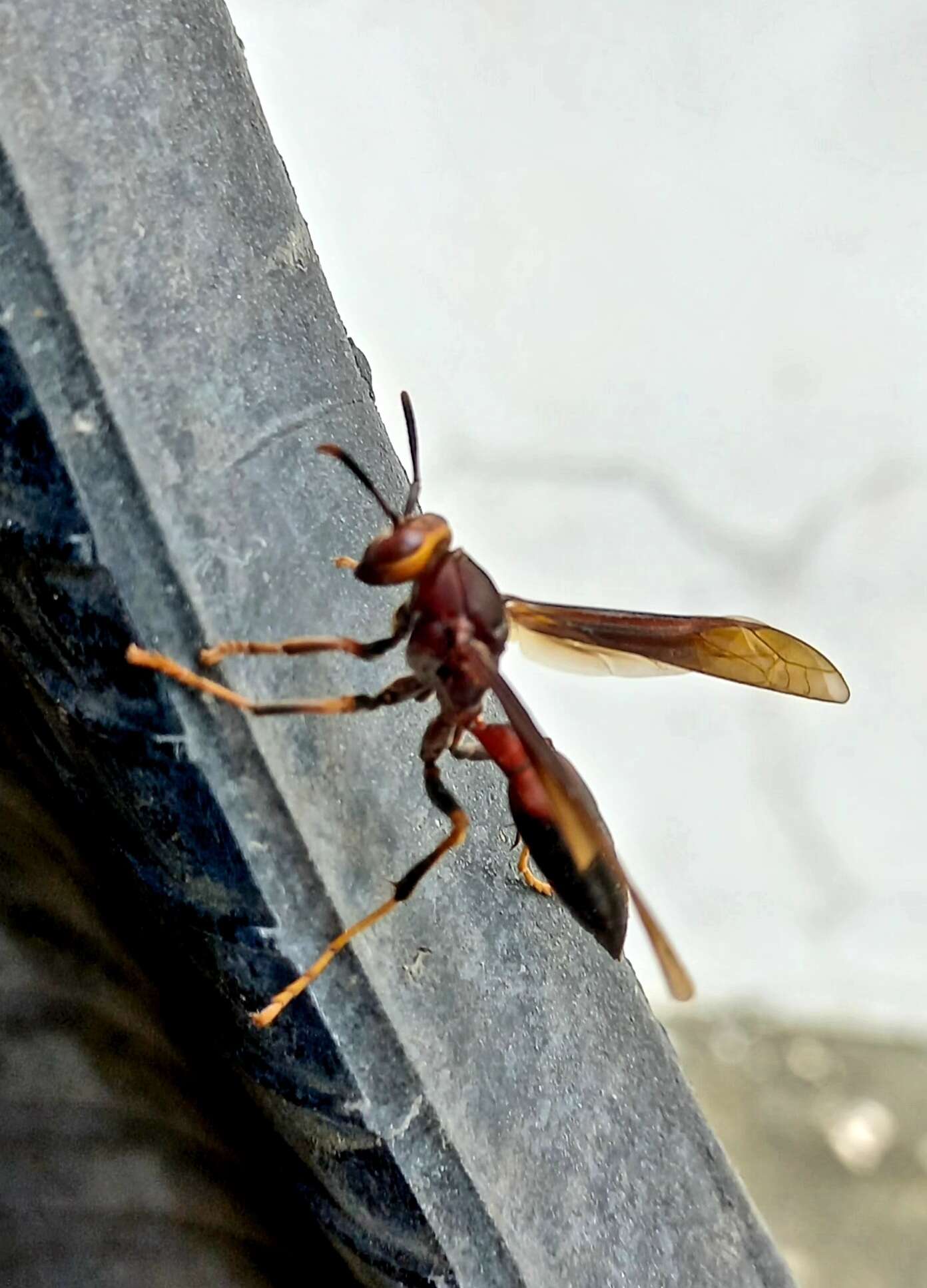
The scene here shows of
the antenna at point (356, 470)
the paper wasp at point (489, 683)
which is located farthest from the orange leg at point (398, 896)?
the antenna at point (356, 470)

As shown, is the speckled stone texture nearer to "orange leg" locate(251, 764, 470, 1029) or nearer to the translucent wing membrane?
"orange leg" locate(251, 764, 470, 1029)

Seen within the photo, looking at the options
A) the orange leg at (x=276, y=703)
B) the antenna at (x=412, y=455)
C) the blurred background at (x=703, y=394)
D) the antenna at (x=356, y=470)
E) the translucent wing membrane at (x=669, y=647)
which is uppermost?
the blurred background at (x=703, y=394)

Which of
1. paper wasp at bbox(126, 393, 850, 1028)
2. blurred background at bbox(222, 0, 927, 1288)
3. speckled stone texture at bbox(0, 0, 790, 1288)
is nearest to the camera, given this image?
speckled stone texture at bbox(0, 0, 790, 1288)

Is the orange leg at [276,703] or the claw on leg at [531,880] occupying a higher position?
the claw on leg at [531,880]

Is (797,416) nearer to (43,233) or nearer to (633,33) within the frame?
(633,33)

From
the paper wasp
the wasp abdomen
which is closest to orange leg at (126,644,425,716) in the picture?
the paper wasp

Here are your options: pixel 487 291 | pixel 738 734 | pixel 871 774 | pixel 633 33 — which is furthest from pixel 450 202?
pixel 871 774

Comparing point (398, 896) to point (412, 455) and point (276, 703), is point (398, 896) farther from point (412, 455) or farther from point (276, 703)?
point (412, 455)

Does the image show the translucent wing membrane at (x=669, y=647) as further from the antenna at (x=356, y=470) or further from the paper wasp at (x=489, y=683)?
the antenna at (x=356, y=470)
